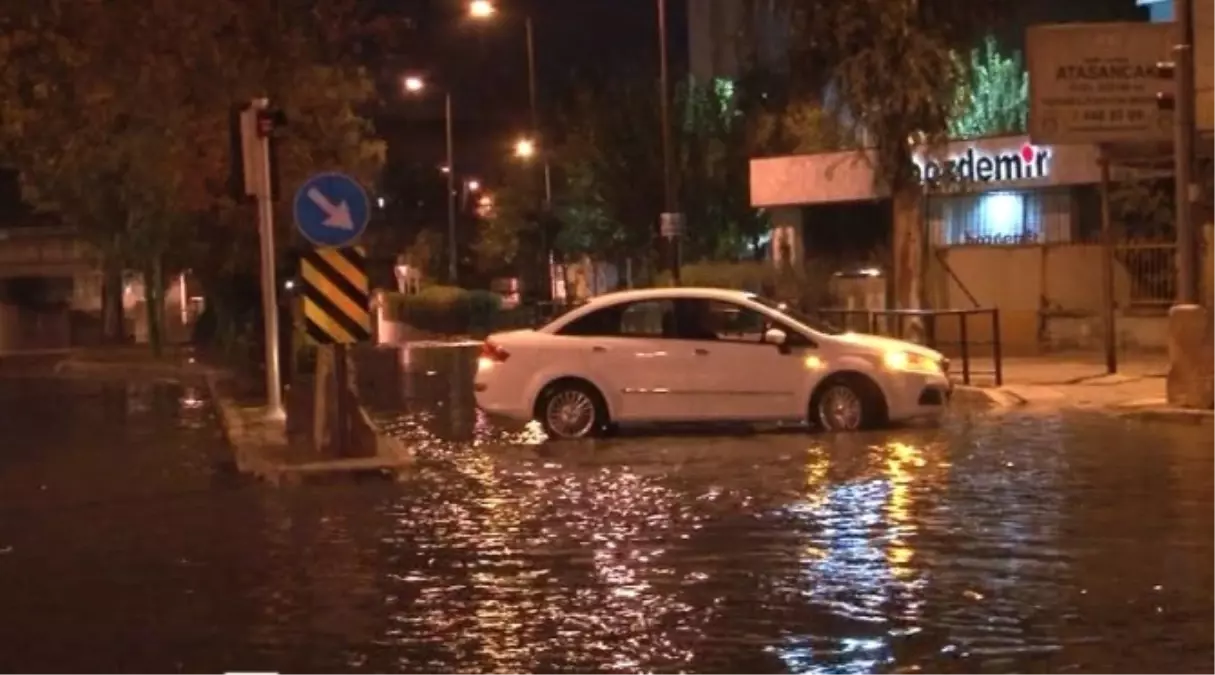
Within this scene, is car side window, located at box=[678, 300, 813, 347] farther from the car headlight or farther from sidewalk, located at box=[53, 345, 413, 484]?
sidewalk, located at box=[53, 345, 413, 484]

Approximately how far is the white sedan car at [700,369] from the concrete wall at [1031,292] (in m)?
13.3

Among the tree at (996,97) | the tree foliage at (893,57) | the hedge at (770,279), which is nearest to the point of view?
the tree foliage at (893,57)

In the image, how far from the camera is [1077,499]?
44.4ft

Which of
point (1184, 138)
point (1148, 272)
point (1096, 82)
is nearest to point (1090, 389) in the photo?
point (1096, 82)

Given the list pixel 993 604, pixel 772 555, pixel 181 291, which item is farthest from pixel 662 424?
pixel 181 291

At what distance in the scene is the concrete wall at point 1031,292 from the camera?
3181 cm

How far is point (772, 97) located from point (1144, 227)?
17.2 meters

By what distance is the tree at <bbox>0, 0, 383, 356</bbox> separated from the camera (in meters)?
17.3

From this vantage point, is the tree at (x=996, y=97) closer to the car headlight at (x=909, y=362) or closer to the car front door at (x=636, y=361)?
the car headlight at (x=909, y=362)

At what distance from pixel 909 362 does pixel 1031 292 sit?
14950 millimetres

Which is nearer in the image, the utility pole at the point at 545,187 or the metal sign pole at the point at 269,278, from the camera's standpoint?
the metal sign pole at the point at 269,278

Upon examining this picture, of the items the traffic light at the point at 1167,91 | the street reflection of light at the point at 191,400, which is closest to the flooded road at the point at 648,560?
the traffic light at the point at 1167,91

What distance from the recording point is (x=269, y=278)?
20766 mm

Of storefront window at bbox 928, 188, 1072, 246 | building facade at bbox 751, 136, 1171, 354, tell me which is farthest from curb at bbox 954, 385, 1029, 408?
storefront window at bbox 928, 188, 1072, 246
